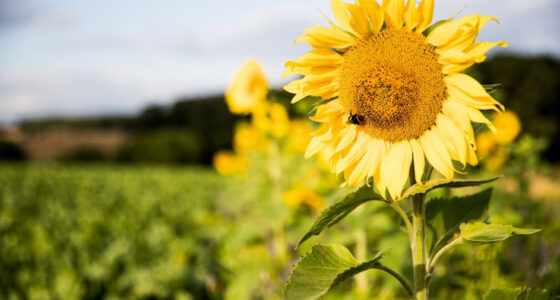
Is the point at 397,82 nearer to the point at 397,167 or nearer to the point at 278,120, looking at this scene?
the point at 397,167

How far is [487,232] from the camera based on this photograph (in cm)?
102

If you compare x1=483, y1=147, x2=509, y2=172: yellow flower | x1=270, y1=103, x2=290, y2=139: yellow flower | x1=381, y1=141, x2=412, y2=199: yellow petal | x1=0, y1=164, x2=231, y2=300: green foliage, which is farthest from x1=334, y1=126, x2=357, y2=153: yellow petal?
x1=483, y1=147, x2=509, y2=172: yellow flower

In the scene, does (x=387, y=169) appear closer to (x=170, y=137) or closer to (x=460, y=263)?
(x=460, y=263)

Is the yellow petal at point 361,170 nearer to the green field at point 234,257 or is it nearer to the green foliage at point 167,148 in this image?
the green field at point 234,257

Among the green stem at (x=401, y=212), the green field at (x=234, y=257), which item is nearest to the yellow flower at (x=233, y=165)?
the green field at (x=234, y=257)

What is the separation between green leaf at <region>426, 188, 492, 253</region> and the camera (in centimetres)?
131

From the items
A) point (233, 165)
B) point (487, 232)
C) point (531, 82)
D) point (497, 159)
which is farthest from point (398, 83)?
point (531, 82)

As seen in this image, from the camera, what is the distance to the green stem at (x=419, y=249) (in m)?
1.14

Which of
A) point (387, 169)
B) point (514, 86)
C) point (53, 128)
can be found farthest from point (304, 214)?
point (53, 128)

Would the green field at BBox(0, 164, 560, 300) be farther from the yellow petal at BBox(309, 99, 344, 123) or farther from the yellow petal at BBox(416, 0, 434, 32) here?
the yellow petal at BBox(416, 0, 434, 32)

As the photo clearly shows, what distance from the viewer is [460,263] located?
11.1 feet

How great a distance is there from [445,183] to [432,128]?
0.47ft

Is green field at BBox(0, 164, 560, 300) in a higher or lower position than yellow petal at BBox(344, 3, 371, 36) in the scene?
lower

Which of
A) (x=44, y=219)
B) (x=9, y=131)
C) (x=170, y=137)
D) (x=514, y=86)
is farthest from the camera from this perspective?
(x=9, y=131)
